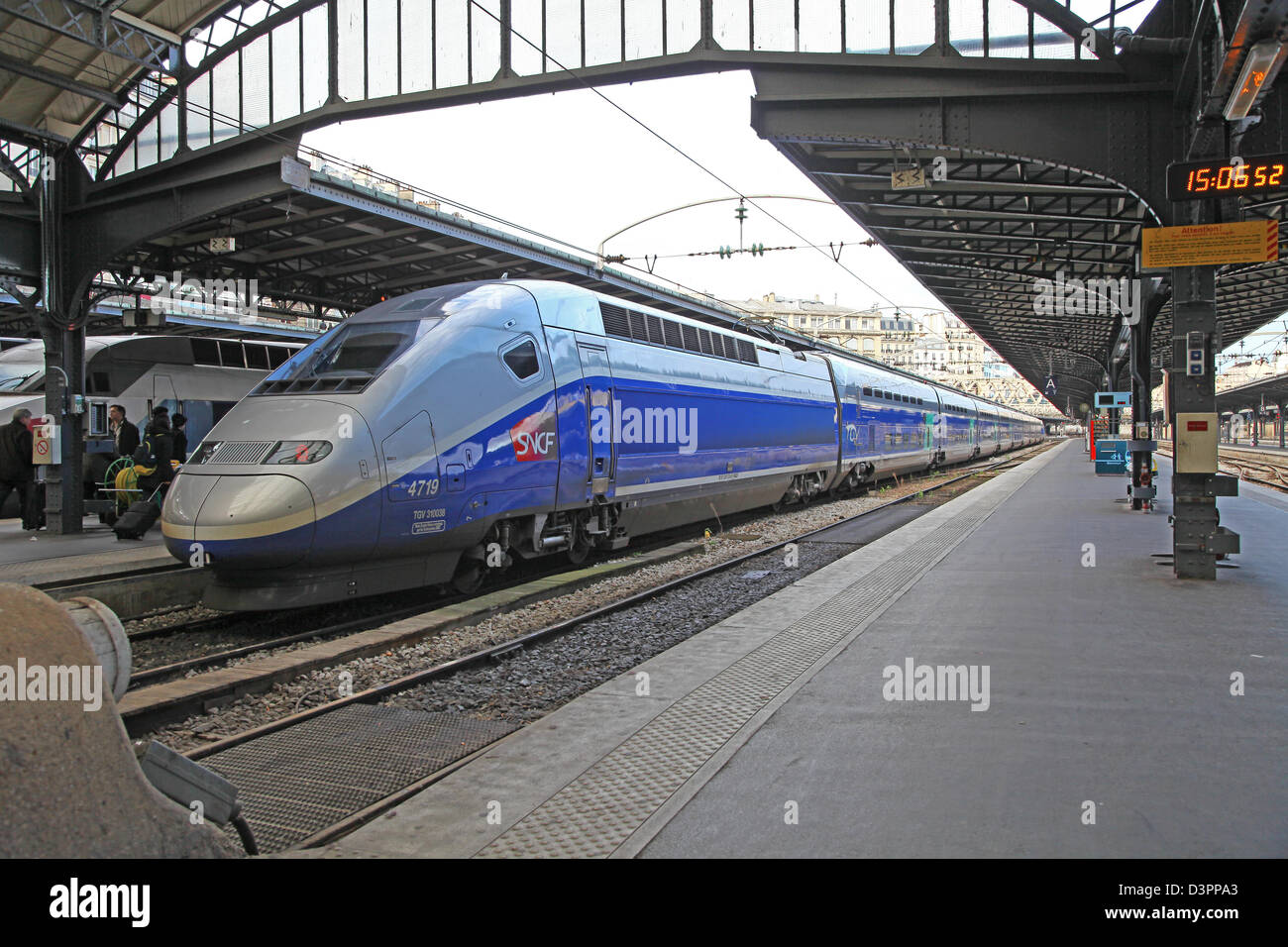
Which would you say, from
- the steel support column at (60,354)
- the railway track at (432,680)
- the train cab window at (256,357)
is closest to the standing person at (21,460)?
the steel support column at (60,354)

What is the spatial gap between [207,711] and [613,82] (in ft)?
33.5

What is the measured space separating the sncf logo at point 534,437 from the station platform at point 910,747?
290cm

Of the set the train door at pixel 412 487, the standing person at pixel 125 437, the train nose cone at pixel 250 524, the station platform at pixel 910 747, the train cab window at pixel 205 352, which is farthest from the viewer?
the train cab window at pixel 205 352

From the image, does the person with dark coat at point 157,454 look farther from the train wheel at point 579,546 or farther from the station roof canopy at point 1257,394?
the station roof canopy at point 1257,394

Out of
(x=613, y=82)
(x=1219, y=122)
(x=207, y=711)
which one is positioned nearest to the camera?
(x=207, y=711)

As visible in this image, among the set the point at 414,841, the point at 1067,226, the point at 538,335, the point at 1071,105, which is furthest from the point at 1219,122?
the point at 1067,226

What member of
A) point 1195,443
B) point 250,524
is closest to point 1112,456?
point 1195,443

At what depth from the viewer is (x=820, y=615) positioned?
7.83 metres

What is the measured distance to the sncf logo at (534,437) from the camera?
364 inches

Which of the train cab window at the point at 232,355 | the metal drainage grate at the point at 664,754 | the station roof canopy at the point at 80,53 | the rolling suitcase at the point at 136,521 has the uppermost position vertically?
the station roof canopy at the point at 80,53

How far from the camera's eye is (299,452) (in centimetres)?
752

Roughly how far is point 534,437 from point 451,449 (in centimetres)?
129
